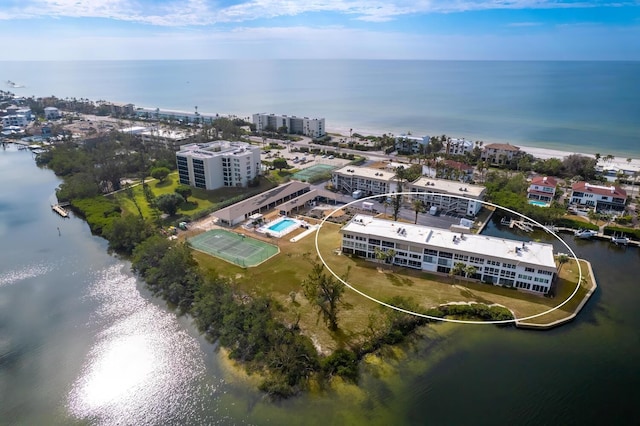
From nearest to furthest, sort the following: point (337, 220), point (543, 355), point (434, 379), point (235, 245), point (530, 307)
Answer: point (434, 379), point (543, 355), point (530, 307), point (235, 245), point (337, 220)

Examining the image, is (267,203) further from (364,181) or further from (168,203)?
(364,181)

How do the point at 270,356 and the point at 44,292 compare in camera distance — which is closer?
the point at 270,356

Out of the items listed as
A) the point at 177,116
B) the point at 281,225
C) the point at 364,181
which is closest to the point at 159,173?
the point at 281,225

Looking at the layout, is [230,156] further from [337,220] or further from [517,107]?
[517,107]

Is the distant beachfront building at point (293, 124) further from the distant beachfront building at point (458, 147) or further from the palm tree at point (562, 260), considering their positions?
the palm tree at point (562, 260)

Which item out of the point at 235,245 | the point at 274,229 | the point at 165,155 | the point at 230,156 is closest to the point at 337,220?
the point at 274,229

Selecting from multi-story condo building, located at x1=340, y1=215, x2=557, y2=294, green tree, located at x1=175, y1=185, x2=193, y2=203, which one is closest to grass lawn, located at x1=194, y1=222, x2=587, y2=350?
multi-story condo building, located at x1=340, y1=215, x2=557, y2=294
